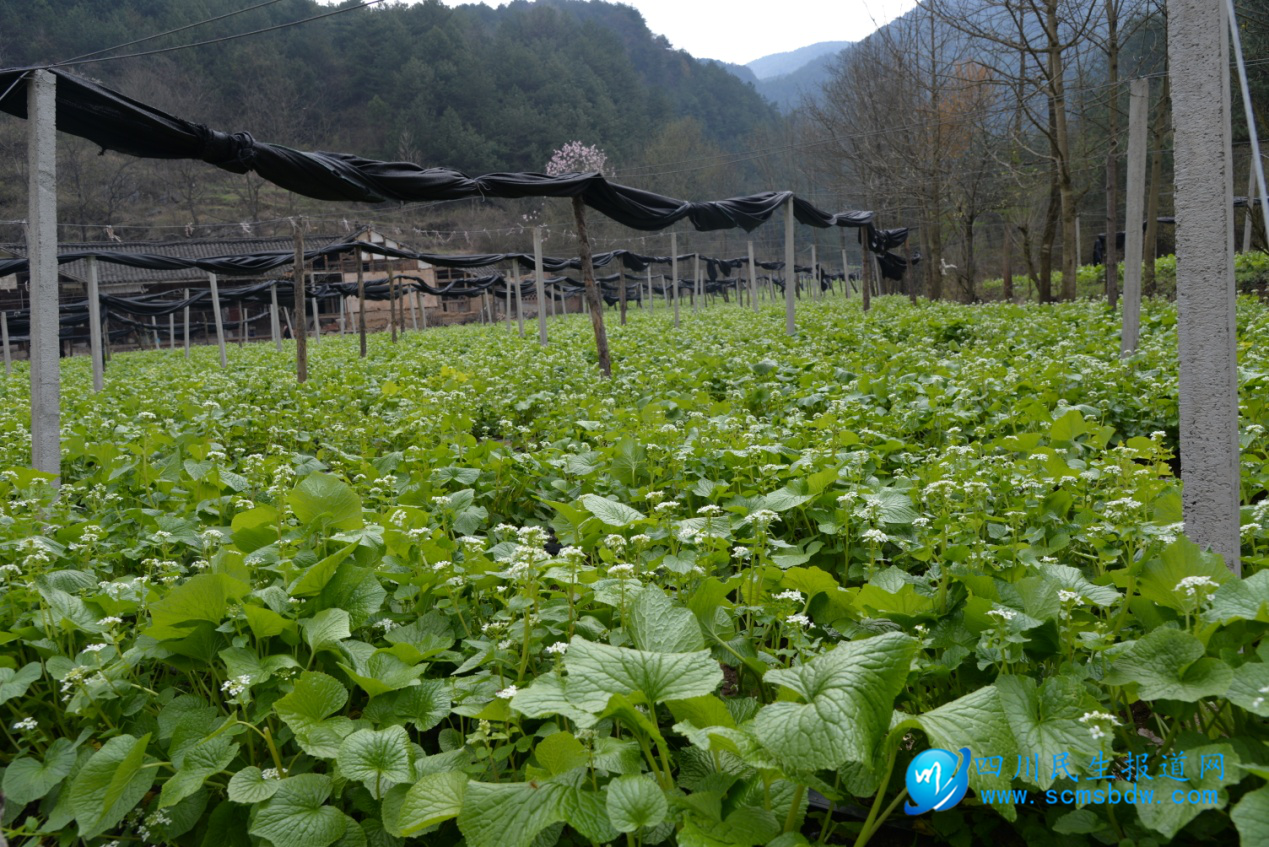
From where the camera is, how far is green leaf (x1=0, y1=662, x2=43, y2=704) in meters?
2.16

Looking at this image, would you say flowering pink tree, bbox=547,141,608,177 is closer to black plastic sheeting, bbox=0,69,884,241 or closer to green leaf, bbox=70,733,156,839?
black plastic sheeting, bbox=0,69,884,241

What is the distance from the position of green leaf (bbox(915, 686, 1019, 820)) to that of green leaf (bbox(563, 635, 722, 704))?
0.43 m

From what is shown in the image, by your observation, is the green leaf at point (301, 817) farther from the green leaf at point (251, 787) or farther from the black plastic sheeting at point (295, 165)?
the black plastic sheeting at point (295, 165)

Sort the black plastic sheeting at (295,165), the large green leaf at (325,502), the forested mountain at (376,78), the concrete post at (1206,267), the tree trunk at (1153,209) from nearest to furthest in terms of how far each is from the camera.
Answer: the concrete post at (1206,267), the large green leaf at (325,502), the black plastic sheeting at (295,165), the tree trunk at (1153,209), the forested mountain at (376,78)

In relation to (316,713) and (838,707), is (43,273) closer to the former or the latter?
(316,713)

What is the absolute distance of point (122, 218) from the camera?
4484 centimetres

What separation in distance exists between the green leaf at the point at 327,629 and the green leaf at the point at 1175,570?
2.08 meters

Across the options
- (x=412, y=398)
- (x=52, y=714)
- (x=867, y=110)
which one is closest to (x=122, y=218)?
(x=867, y=110)

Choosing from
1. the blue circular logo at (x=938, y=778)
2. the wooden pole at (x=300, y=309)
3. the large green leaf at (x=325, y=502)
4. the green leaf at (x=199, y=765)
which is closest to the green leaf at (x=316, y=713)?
the green leaf at (x=199, y=765)

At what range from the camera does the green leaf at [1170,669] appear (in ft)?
5.24

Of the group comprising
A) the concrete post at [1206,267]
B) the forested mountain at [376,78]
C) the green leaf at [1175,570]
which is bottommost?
the green leaf at [1175,570]

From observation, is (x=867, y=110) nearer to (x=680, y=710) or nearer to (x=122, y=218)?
(x=680, y=710)

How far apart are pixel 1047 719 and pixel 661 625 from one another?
848mm

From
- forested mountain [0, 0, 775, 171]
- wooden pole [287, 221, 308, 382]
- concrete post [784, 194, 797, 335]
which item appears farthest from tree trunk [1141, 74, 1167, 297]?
forested mountain [0, 0, 775, 171]
